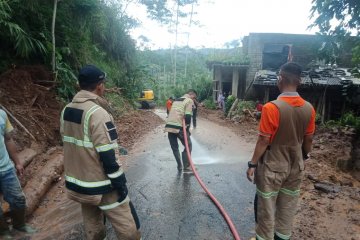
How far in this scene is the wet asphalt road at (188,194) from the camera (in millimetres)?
4289

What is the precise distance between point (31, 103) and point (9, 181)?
3865 mm

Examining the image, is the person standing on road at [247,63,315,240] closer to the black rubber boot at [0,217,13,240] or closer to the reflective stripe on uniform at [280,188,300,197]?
the reflective stripe on uniform at [280,188,300,197]

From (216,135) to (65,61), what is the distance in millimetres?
6931

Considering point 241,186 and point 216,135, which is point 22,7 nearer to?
point 241,186

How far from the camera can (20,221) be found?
157 inches

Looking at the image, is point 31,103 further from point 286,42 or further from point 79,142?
point 286,42

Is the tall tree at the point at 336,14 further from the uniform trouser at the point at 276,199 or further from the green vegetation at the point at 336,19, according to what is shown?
the uniform trouser at the point at 276,199

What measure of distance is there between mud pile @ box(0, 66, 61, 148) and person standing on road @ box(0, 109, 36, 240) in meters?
2.17

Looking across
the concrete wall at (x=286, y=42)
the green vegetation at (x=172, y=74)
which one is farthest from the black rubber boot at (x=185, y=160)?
the concrete wall at (x=286, y=42)

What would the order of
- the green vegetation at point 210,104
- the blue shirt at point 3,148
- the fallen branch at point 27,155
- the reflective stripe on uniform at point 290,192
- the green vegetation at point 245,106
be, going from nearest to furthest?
1. the reflective stripe on uniform at point 290,192
2. the blue shirt at point 3,148
3. the fallen branch at point 27,155
4. the green vegetation at point 245,106
5. the green vegetation at point 210,104

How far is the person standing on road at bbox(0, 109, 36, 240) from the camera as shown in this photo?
11.8ft

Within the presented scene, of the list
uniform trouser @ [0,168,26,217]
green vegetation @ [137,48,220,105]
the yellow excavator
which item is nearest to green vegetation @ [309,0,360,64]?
uniform trouser @ [0,168,26,217]

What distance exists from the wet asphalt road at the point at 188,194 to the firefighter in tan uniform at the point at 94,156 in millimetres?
1334

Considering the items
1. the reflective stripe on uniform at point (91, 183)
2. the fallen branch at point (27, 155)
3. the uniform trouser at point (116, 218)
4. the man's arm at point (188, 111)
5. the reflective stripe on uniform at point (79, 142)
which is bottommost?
the fallen branch at point (27, 155)
